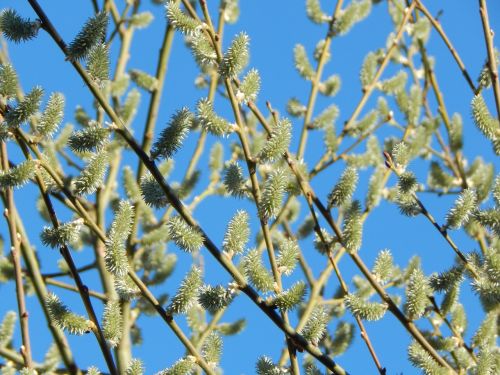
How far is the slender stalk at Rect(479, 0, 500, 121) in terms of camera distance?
6.91 ft

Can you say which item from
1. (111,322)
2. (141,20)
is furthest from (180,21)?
(141,20)

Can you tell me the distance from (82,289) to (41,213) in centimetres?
185

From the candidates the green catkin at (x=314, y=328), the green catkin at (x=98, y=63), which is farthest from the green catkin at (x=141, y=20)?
the green catkin at (x=314, y=328)

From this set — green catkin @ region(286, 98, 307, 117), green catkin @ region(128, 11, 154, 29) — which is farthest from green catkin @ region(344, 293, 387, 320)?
green catkin @ region(128, 11, 154, 29)

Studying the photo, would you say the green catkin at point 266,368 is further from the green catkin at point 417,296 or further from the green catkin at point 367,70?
the green catkin at point 367,70

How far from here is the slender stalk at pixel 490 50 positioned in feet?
6.91

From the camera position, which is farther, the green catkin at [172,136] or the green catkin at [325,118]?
the green catkin at [325,118]

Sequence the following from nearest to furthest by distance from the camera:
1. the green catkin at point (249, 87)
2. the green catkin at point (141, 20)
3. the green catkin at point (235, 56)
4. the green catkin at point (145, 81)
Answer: the green catkin at point (235, 56), the green catkin at point (249, 87), the green catkin at point (145, 81), the green catkin at point (141, 20)

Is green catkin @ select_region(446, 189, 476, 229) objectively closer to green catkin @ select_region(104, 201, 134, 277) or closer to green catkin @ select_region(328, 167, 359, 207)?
green catkin @ select_region(328, 167, 359, 207)

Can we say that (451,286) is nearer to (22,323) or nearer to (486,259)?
(486,259)

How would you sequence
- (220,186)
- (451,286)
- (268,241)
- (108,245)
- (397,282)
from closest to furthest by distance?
(108,245)
(268,241)
(451,286)
(397,282)
(220,186)

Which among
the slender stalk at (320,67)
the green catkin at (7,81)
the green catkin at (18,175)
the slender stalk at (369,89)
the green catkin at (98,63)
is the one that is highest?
the slender stalk at (320,67)

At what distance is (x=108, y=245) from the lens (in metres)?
1.77

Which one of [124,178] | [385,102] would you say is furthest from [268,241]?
[385,102]
